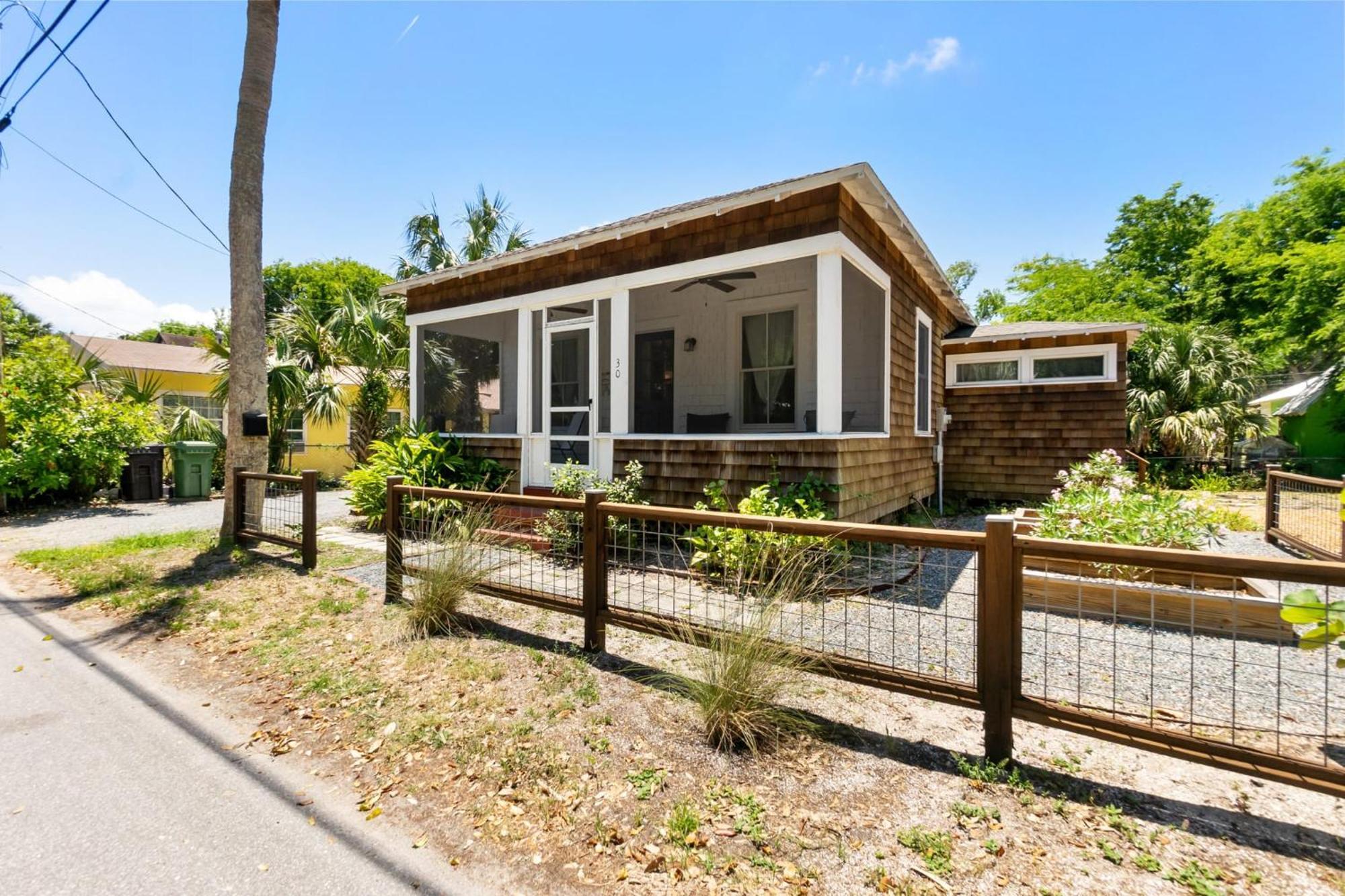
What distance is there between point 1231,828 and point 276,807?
11.9 feet

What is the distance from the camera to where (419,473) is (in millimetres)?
7586

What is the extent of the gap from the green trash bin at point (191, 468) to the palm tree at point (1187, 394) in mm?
20464

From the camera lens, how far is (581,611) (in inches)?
141

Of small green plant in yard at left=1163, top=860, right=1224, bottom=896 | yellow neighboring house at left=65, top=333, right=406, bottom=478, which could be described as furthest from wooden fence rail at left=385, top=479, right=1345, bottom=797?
yellow neighboring house at left=65, top=333, right=406, bottom=478

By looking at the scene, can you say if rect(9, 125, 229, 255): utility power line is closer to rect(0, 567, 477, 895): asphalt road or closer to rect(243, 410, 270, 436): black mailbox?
rect(243, 410, 270, 436): black mailbox

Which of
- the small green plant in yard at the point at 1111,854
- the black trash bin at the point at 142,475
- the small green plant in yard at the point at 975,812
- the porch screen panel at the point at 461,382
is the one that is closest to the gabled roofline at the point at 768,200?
the porch screen panel at the point at 461,382

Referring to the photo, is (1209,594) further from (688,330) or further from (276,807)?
(688,330)

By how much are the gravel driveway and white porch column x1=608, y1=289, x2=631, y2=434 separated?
17.0 ft

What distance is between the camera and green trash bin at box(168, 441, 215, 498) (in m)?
11.6

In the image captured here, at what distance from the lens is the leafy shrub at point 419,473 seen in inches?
301

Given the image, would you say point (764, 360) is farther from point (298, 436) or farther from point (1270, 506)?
point (298, 436)

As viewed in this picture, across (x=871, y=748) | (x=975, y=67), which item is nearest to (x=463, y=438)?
(x=871, y=748)

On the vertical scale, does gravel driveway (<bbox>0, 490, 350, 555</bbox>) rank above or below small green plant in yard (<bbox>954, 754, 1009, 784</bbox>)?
above

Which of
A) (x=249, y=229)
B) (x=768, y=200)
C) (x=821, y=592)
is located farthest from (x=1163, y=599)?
(x=249, y=229)
